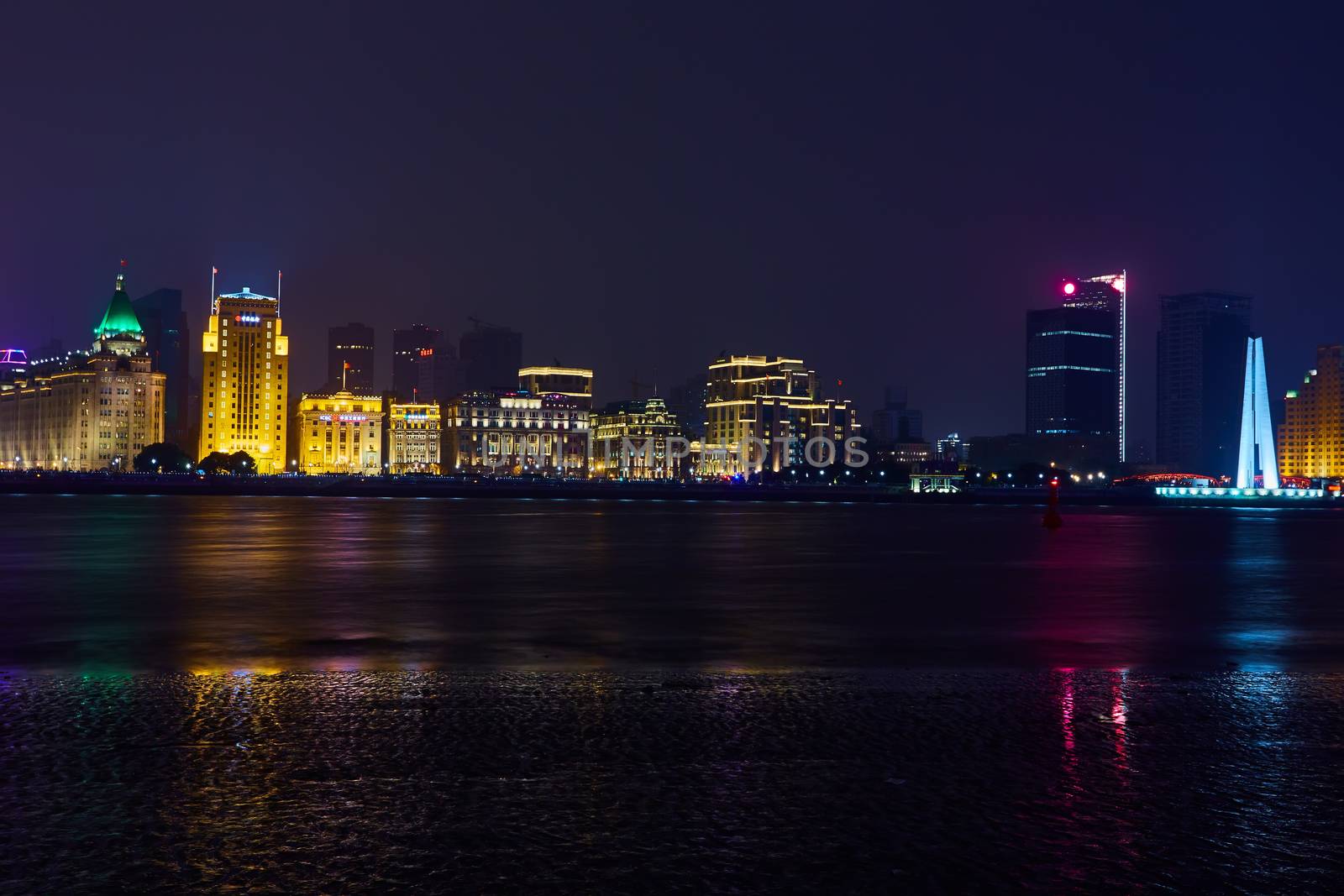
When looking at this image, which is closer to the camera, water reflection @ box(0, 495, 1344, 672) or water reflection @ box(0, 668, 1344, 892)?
water reflection @ box(0, 668, 1344, 892)

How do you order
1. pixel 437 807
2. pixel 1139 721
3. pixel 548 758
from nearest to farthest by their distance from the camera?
pixel 437 807 < pixel 548 758 < pixel 1139 721

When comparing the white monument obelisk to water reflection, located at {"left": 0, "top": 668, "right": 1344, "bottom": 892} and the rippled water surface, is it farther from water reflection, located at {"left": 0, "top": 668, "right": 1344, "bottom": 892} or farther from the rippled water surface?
water reflection, located at {"left": 0, "top": 668, "right": 1344, "bottom": 892}

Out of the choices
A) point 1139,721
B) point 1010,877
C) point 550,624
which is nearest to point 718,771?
point 1010,877

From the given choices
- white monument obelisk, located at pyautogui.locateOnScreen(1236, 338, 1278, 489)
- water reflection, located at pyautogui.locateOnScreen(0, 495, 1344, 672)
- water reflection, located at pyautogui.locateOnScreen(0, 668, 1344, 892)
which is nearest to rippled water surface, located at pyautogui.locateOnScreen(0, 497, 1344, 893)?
water reflection, located at pyautogui.locateOnScreen(0, 668, 1344, 892)

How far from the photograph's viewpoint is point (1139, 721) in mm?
9891

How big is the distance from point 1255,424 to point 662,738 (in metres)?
140

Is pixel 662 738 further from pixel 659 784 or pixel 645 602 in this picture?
pixel 645 602

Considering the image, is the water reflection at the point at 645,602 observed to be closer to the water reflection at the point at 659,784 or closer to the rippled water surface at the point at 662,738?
the rippled water surface at the point at 662,738

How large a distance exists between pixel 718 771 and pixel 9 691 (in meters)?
7.17

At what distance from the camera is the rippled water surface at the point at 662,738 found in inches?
245

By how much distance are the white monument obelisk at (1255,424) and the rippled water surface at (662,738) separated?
380 ft

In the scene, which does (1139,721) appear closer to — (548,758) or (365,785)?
(548,758)

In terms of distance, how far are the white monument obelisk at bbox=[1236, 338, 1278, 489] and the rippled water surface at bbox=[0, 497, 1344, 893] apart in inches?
4556

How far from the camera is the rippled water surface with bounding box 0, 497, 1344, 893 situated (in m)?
6.22
